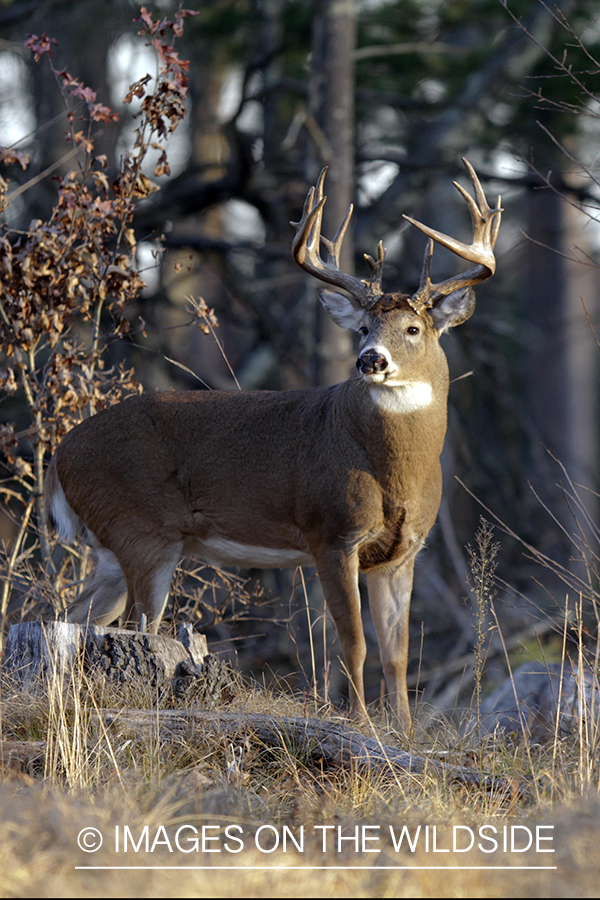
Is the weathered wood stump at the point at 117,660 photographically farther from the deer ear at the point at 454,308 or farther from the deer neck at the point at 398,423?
the deer ear at the point at 454,308

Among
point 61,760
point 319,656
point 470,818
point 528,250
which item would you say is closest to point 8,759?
point 61,760

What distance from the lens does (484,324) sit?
11.6 m

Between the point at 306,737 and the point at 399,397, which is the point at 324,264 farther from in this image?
the point at 306,737

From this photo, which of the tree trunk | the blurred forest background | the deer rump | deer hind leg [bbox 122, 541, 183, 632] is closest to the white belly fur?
the deer rump

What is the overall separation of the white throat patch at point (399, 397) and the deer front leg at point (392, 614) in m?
0.80

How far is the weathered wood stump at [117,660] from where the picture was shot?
4391mm

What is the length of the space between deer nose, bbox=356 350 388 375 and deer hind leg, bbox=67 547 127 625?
184 centimetres

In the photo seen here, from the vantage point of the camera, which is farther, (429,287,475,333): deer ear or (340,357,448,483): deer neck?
(429,287,475,333): deer ear

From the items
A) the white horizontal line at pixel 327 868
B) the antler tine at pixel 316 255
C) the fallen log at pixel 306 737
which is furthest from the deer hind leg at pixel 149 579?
the white horizontal line at pixel 327 868

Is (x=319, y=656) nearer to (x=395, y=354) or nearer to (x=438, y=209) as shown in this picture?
(x=395, y=354)

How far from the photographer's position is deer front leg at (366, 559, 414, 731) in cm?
523

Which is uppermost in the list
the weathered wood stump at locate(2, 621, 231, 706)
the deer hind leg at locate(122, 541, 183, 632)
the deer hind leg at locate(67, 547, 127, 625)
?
the weathered wood stump at locate(2, 621, 231, 706)

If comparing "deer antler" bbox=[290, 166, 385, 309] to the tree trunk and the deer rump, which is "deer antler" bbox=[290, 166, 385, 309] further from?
the tree trunk

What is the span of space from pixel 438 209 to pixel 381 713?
1351cm
